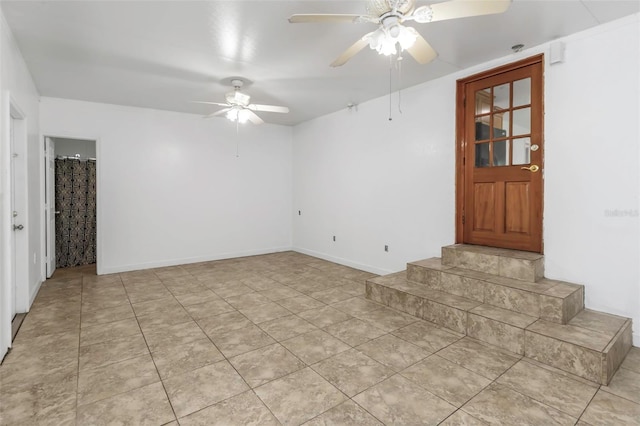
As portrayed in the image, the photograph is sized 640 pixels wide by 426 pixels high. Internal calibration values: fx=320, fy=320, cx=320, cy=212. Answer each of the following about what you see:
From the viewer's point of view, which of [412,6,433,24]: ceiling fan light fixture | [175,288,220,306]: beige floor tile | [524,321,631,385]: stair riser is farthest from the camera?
[175,288,220,306]: beige floor tile

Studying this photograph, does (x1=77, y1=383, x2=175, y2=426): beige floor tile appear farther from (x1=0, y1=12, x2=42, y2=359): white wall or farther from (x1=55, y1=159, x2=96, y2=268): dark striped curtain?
(x1=55, y1=159, x2=96, y2=268): dark striped curtain

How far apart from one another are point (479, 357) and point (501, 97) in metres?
2.77

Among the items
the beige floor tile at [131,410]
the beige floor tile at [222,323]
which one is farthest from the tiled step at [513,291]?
the beige floor tile at [131,410]

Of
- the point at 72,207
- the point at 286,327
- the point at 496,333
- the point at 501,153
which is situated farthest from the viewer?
the point at 72,207

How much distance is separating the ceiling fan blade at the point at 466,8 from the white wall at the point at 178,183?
493 cm

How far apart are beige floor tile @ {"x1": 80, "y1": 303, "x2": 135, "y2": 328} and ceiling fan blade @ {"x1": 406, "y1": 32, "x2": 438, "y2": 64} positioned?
146 inches

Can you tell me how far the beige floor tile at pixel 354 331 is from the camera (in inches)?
113

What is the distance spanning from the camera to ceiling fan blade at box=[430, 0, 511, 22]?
1.82 m

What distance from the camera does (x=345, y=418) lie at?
1858mm

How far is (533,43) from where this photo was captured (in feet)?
10.3

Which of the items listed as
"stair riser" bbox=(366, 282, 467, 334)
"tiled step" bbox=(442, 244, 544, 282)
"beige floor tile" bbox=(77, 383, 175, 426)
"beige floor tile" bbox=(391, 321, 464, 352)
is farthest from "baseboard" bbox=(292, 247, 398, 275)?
"beige floor tile" bbox=(77, 383, 175, 426)

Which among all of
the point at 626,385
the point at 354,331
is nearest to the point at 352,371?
the point at 354,331

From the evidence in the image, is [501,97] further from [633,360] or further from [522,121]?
[633,360]

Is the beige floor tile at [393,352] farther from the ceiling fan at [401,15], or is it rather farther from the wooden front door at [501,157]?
the ceiling fan at [401,15]
